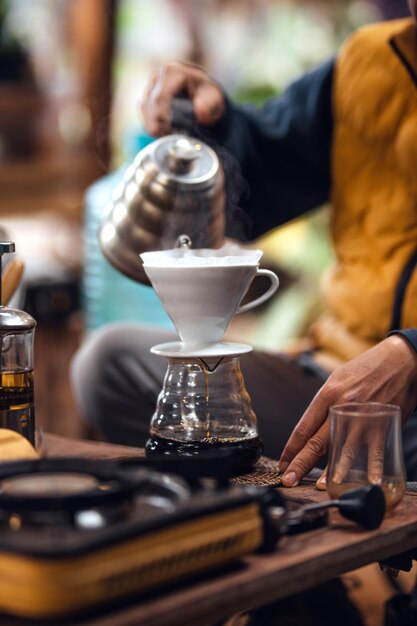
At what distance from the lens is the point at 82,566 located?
675 millimetres

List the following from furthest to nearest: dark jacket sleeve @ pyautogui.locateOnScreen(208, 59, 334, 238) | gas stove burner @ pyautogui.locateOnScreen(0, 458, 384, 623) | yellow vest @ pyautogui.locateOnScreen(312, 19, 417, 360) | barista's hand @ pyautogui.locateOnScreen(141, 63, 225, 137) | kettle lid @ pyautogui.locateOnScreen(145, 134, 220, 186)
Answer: dark jacket sleeve @ pyautogui.locateOnScreen(208, 59, 334, 238)
yellow vest @ pyautogui.locateOnScreen(312, 19, 417, 360)
barista's hand @ pyautogui.locateOnScreen(141, 63, 225, 137)
kettle lid @ pyautogui.locateOnScreen(145, 134, 220, 186)
gas stove burner @ pyautogui.locateOnScreen(0, 458, 384, 623)

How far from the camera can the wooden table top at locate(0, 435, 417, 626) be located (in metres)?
0.71

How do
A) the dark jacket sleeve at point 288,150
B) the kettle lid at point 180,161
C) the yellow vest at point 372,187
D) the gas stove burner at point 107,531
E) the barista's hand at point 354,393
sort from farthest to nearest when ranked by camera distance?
the dark jacket sleeve at point 288,150
the yellow vest at point 372,187
the kettle lid at point 180,161
the barista's hand at point 354,393
the gas stove burner at point 107,531

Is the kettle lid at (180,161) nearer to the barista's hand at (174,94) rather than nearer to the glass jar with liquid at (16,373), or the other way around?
the barista's hand at (174,94)

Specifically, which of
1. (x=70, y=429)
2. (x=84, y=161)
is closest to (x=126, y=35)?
(x=84, y=161)

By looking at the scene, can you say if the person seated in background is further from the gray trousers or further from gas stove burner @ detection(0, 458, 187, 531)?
gas stove burner @ detection(0, 458, 187, 531)

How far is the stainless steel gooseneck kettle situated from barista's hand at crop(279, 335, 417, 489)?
15.3 inches

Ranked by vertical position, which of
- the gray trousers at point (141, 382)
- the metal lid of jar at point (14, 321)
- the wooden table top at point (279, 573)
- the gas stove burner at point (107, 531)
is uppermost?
the metal lid of jar at point (14, 321)

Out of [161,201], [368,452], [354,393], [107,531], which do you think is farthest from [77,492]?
[161,201]

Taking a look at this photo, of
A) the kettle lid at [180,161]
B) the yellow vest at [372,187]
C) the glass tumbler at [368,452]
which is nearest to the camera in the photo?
the glass tumbler at [368,452]

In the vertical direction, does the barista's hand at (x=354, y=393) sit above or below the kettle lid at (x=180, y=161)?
below

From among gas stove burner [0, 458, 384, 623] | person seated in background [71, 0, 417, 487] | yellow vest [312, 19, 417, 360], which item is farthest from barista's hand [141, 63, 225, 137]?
gas stove burner [0, 458, 384, 623]

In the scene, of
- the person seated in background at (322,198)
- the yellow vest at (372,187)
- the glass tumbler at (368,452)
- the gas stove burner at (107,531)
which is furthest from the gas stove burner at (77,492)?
the yellow vest at (372,187)

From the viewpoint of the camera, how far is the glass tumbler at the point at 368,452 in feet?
3.13
